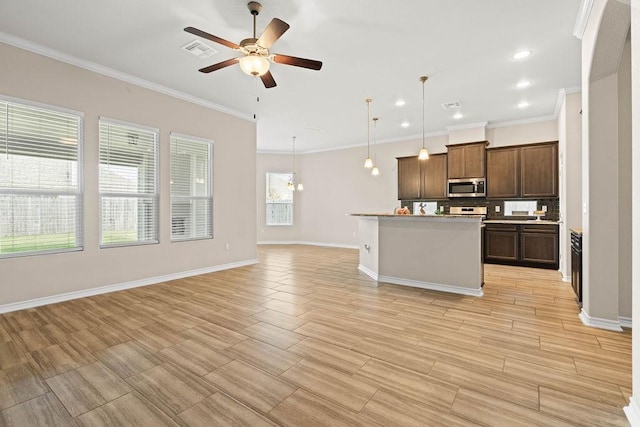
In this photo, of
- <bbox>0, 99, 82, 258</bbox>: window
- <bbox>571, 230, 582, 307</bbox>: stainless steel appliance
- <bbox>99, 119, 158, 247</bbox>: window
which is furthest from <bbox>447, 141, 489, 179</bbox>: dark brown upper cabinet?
<bbox>0, 99, 82, 258</bbox>: window

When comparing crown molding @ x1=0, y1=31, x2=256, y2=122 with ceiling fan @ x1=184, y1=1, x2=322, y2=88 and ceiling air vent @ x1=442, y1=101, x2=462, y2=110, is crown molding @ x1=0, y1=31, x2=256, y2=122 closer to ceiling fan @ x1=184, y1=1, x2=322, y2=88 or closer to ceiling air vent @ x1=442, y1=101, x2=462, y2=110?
ceiling fan @ x1=184, y1=1, x2=322, y2=88

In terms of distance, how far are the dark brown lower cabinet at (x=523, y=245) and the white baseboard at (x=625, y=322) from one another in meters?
3.03

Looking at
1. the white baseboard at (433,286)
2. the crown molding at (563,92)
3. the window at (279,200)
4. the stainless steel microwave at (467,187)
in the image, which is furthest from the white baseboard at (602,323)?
the window at (279,200)

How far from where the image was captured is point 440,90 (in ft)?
16.5

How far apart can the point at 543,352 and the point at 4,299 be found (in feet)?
18.3

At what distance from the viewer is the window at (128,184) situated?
4.37 meters

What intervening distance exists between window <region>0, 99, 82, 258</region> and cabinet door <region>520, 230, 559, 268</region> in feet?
24.9

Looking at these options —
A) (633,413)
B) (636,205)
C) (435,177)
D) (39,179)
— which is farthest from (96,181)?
(435,177)

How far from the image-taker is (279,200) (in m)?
10.3

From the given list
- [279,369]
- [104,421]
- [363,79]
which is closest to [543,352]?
[279,369]

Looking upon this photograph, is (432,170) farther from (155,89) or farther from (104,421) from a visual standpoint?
(104,421)

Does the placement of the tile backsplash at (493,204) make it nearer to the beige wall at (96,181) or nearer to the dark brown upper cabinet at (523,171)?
the dark brown upper cabinet at (523,171)

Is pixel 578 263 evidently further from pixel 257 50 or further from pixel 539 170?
pixel 257 50

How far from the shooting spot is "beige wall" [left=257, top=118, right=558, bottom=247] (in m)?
8.52
